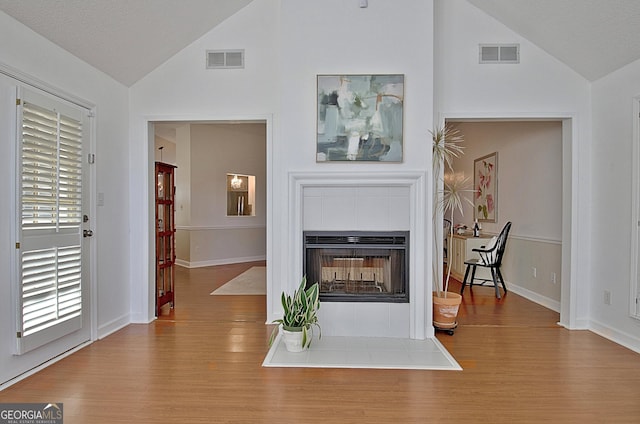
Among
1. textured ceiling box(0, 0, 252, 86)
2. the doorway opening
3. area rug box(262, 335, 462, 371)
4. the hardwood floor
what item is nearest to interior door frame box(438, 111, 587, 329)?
the hardwood floor

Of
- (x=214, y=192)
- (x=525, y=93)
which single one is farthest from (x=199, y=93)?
(x=214, y=192)

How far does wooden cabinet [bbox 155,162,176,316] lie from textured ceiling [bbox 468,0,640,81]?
3933 millimetres

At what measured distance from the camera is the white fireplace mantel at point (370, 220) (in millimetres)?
3570

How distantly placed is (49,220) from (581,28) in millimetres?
4725

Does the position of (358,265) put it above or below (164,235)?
below

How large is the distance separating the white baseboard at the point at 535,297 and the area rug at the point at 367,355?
2116mm

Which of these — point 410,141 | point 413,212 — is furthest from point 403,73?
point 413,212

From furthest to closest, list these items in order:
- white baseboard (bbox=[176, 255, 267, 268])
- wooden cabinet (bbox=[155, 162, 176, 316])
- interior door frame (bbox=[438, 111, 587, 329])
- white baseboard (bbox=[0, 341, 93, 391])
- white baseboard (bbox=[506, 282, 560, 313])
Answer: white baseboard (bbox=[176, 255, 267, 268])
white baseboard (bbox=[506, 282, 560, 313])
wooden cabinet (bbox=[155, 162, 176, 316])
interior door frame (bbox=[438, 111, 587, 329])
white baseboard (bbox=[0, 341, 93, 391])

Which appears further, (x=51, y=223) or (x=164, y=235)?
(x=164, y=235)

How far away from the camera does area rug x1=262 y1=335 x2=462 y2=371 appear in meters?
2.94

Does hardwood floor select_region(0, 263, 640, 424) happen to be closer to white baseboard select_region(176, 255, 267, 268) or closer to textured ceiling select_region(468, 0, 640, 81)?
textured ceiling select_region(468, 0, 640, 81)

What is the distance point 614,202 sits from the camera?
366cm

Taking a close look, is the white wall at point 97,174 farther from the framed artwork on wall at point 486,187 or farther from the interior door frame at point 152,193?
the framed artwork on wall at point 486,187

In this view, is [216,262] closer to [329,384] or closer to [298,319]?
[298,319]
